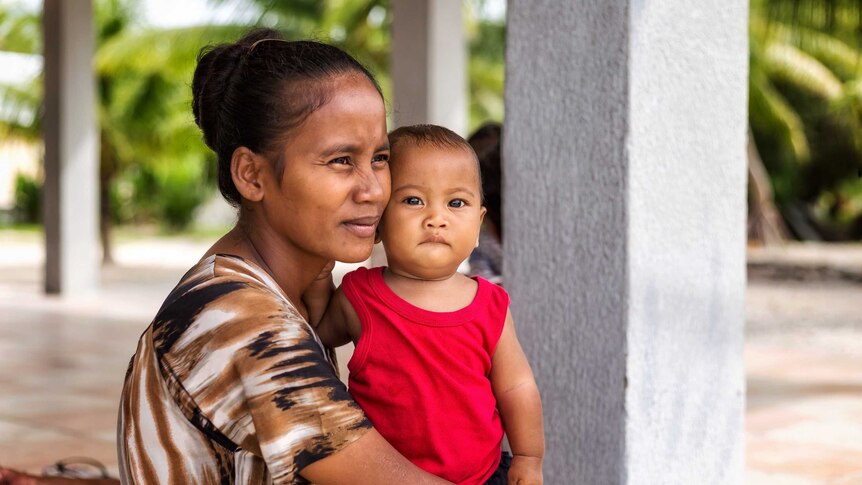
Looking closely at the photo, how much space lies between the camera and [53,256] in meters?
11.5

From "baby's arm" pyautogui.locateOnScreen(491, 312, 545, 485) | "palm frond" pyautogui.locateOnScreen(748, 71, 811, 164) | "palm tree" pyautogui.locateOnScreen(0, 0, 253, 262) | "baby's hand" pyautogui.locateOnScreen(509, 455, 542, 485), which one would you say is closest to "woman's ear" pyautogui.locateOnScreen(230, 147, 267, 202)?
"baby's arm" pyautogui.locateOnScreen(491, 312, 545, 485)

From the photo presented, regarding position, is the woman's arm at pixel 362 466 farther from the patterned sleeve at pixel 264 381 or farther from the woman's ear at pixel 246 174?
the woman's ear at pixel 246 174

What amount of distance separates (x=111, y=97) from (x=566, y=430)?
1460 centimetres

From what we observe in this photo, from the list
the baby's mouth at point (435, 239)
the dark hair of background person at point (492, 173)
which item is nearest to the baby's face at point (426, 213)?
the baby's mouth at point (435, 239)

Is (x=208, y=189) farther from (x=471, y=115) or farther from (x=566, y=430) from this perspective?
(x=566, y=430)

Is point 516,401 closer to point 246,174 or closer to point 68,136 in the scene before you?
point 246,174

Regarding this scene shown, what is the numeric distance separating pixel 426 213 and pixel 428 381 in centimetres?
30

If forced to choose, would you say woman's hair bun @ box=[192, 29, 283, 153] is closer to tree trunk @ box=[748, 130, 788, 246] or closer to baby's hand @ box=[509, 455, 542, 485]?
baby's hand @ box=[509, 455, 542, 485]

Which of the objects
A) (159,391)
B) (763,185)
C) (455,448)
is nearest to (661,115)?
(455,448)

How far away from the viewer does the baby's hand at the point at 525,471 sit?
6.10ft

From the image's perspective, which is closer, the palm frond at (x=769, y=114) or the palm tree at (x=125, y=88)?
the palm tree at (x=125, y=88)

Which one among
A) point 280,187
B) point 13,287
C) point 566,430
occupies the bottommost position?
point 13,287

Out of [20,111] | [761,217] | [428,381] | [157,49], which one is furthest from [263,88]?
[761,217]

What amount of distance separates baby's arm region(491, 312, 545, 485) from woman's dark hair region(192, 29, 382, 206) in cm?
55
